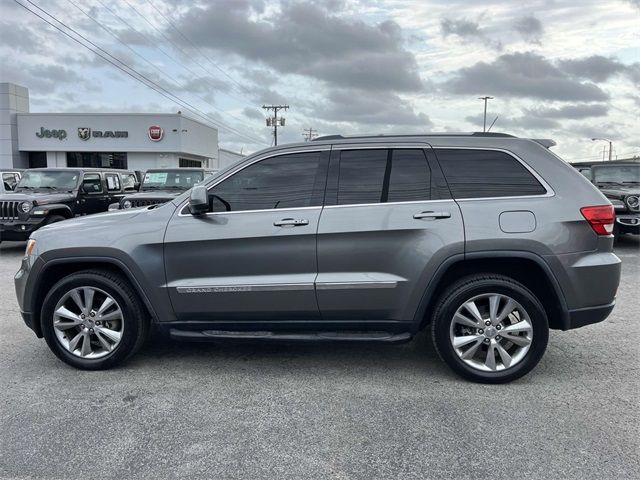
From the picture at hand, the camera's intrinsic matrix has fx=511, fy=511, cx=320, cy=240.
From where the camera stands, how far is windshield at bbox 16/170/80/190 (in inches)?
461

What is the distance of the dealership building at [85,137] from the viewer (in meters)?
37.9

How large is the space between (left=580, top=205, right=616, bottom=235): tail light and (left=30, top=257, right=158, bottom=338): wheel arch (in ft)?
11.3

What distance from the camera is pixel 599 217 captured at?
3824 mm

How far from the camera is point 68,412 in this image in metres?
3.51

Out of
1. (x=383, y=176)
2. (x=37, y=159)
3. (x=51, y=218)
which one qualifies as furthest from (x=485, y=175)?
(x=37, y=159)

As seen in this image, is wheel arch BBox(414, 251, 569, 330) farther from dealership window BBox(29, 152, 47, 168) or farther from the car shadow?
dealership window BBox(29, 152, 47, 168)

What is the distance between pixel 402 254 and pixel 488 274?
2.31 feet

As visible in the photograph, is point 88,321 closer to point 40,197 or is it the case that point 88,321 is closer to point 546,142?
point 546,142

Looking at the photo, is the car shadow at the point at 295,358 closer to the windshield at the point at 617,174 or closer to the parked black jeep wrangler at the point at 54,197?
the parked black jeep wrangler at the point at 54,197

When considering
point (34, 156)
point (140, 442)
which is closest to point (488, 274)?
point (140, 442)

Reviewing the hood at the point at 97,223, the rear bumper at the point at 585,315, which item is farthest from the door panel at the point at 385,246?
the hood at the point at 97,223

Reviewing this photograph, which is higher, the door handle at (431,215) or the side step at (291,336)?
the door handle at (431,215)

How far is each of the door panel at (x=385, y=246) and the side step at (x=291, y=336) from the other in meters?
0.13

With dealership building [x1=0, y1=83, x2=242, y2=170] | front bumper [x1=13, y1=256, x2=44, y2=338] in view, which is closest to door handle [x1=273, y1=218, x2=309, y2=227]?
front bumper [x1=13, y1=256, x2=44, y2=338]
